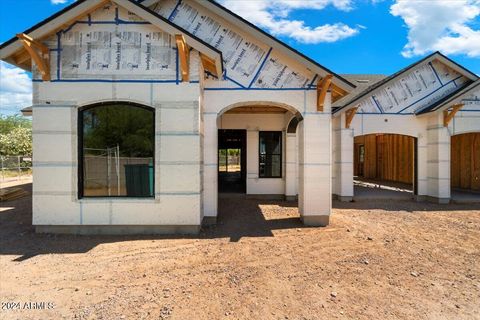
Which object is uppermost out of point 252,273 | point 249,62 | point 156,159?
point 249,62

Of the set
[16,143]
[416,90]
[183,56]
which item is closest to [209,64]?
[183,56]

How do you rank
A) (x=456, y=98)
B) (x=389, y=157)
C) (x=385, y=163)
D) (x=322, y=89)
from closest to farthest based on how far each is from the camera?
(x=322, y=89) < (x=456, y=98) < (x=389, y=157) < (x=385, y=163)

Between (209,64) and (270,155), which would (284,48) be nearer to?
(209,64)

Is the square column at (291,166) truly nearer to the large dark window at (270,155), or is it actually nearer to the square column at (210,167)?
the large dark window at (270,155)

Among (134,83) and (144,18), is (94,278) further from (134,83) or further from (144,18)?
(144,18)

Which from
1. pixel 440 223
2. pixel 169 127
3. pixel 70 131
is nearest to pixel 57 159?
pixel 70 131

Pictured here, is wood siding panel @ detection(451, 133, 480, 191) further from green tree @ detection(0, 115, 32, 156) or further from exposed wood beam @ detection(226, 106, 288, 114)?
green tree @ detection(0, 115, 32, 156)

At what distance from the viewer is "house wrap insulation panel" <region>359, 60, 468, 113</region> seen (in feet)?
37.4

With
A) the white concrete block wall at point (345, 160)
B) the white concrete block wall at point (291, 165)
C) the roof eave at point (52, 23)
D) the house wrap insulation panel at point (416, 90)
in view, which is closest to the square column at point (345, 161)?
the white concrete block wall at point (345, 160)

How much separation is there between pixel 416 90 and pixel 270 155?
6.08 m

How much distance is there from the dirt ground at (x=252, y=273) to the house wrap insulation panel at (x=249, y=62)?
3.56 meters

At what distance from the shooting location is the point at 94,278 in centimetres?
440

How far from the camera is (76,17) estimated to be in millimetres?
6375

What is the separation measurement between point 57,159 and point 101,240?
1.99 m
